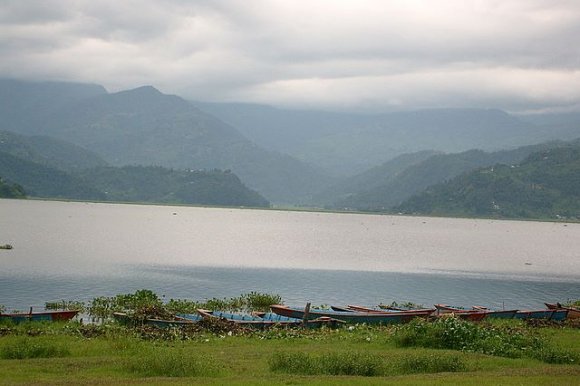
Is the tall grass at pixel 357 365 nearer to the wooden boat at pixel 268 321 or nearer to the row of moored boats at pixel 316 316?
the wooden boat at pixel 268 321

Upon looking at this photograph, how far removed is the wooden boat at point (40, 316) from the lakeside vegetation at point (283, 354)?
0.92 metres

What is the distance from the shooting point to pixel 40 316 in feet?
120

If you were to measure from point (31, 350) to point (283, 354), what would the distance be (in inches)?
344

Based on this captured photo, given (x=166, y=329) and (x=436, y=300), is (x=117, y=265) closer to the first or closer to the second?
(x=436, y=300)

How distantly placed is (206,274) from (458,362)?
53.8 meters

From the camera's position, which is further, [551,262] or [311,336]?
[551,262]

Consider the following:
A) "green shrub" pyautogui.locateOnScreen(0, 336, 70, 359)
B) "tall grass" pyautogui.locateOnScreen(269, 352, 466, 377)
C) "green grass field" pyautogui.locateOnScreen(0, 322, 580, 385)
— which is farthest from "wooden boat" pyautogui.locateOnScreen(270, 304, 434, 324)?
"green shrub" pyautogui.locateOnScreen(0, 336, 70, 359)

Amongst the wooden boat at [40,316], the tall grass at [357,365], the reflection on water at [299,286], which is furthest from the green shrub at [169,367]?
the reflection on water at [299,286]

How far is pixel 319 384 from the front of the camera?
2131 cm

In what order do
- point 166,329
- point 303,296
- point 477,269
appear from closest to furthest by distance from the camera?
point 166,329 < point 303,296 < point 477,269

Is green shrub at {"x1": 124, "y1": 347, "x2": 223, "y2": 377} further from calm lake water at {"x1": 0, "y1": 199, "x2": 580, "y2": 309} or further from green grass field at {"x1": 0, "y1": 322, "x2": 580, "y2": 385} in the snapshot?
calm lake water at {"x1": 0, "y1": 199, "x2": 580, "y2": 309}

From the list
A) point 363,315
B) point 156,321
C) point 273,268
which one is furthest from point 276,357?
point 273,268

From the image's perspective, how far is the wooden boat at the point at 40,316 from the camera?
35.6 metres

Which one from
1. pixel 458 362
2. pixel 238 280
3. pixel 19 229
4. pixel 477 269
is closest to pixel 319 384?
pixel 458 362
